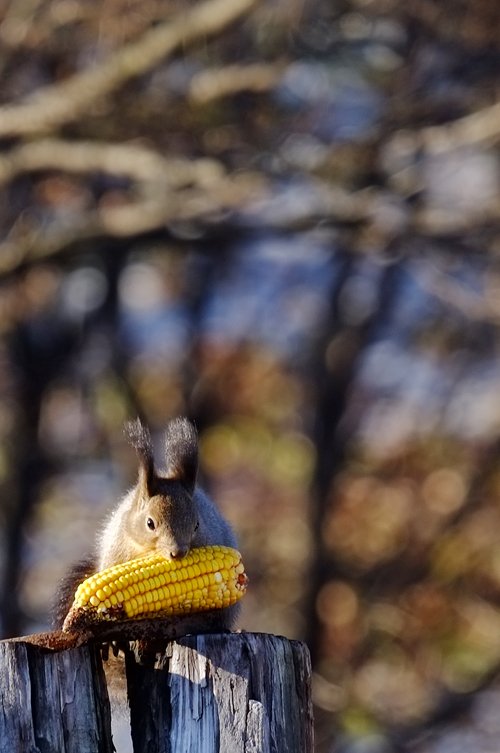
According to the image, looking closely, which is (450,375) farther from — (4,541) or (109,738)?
(109,738)

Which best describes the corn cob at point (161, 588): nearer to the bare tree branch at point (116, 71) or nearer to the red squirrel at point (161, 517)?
the red squirrel at point (161, 517)

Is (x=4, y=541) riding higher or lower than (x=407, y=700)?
higher

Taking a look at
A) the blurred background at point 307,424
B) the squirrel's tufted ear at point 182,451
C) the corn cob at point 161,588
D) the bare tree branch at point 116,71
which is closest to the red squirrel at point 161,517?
the squirrel's tufted ear at point 182,451

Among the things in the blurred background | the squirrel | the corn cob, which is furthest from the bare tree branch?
the corn cob

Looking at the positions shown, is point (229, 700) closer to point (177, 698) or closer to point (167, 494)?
point (177, 698)

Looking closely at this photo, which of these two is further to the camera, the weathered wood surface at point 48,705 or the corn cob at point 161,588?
the corn cob at point 161,588

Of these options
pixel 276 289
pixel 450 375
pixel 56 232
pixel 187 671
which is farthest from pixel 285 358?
pixel 187 671

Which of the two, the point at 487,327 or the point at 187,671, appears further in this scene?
the point at 487,327
